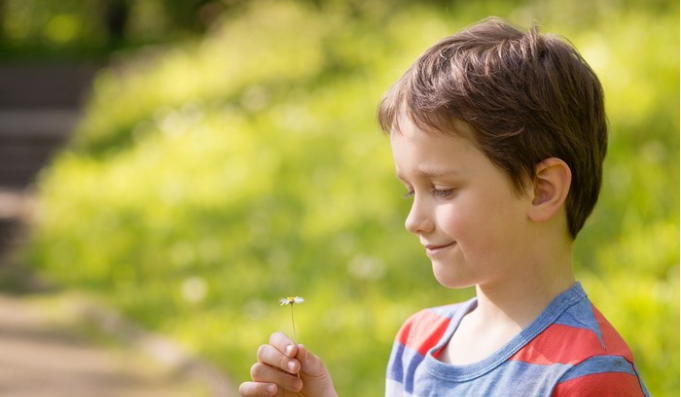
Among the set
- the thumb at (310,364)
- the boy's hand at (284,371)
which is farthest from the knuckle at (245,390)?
the thumb at (310,364)

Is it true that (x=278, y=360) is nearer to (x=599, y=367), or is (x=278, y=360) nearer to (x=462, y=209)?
(x=462, y=209)

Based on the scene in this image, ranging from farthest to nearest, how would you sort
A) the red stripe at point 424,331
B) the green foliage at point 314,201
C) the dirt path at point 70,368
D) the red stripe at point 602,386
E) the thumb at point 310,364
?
1. the dirt path at point 70,368
2. the green foliage at point 314,201
3. the red stripe at point 424,331
4. the thumb at point 310,364
5. the red stripe at point 602,386

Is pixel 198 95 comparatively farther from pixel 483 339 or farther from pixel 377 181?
pixel 483 339

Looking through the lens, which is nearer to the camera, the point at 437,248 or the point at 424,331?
the point at 437,248

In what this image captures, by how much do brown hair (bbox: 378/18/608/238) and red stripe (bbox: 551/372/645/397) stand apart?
34 cm

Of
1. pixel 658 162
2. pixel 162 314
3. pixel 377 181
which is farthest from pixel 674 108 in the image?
pixel 162 314

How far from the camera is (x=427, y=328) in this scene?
1982 millimetres

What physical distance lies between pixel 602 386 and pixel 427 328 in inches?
17.6

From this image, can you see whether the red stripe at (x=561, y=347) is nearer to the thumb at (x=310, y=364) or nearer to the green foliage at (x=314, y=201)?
the thumb at (x=310, y=364)

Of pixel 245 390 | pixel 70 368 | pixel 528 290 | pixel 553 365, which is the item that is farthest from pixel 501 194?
pixel 70 368

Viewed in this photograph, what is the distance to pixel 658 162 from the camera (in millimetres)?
5094

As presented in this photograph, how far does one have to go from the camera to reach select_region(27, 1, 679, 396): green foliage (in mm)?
4555

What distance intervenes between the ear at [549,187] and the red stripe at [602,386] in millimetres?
301

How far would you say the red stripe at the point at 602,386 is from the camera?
5.25 feet
